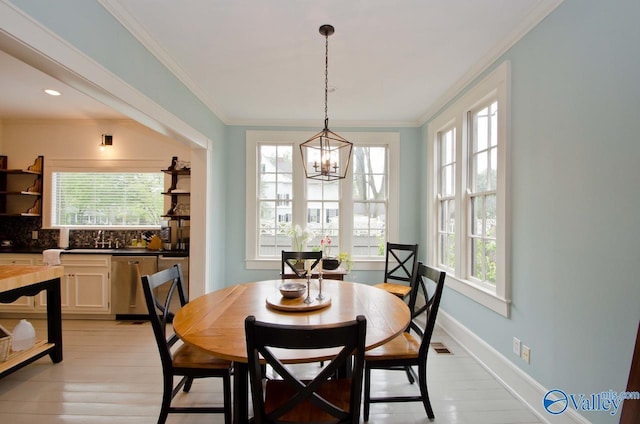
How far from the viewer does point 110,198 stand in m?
4.27

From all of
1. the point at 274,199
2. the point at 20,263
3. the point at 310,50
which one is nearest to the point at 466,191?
the point at 310,50

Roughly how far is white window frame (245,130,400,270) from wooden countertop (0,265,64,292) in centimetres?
208

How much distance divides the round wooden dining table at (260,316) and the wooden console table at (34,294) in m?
1.57

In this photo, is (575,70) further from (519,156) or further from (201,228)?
(201,228)

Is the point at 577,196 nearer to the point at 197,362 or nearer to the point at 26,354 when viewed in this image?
the point at 197,362

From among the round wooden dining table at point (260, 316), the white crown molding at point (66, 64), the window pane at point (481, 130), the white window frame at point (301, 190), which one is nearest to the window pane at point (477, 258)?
the window pane at point (481, 130)

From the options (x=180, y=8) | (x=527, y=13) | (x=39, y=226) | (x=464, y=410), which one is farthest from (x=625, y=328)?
(x=39, y=226)

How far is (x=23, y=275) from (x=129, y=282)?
4.41ft

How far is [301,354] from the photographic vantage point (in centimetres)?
128

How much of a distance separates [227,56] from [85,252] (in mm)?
3007

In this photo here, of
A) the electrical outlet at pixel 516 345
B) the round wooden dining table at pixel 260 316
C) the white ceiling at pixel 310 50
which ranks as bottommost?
the electrical outlet at pixel 516 345

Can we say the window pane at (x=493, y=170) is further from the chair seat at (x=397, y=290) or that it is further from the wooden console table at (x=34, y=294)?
the wooden console table at (x=34, y=294)

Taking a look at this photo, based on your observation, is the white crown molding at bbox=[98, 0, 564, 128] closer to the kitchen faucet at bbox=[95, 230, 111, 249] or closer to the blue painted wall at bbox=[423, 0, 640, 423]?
the blue painted wall at bbox=[423, 0, 640, 423]

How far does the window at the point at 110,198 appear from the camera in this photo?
423cm
